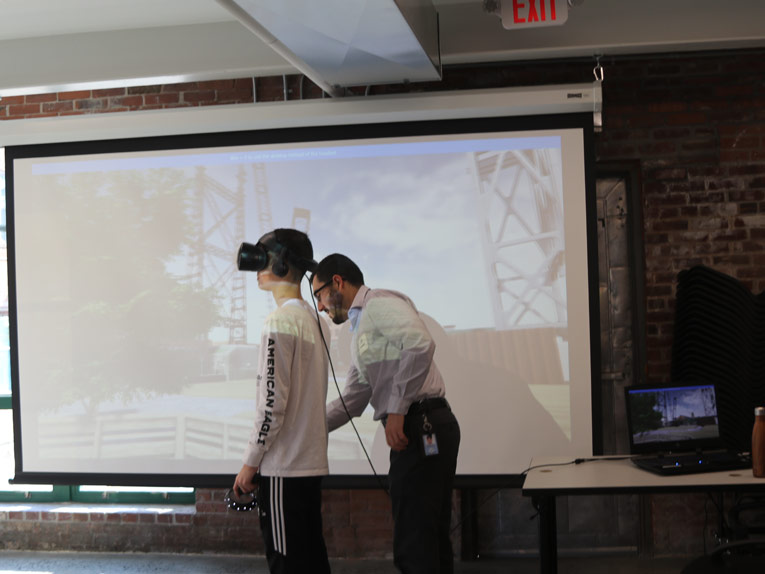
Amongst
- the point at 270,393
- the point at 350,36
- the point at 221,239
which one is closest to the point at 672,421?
the point at 270,393

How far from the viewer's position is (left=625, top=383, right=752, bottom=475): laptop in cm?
316

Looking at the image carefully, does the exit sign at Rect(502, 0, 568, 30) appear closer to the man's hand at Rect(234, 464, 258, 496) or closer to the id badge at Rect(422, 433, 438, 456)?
the id badge at Rect(422, 433, 438, 456)

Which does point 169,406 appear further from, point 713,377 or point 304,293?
point 713,377

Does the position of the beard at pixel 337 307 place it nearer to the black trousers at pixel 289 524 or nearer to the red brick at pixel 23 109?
the black trousers at pixel 289 524

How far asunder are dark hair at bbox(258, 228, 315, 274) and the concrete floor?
181cm

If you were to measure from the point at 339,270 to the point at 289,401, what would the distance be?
1.22 m

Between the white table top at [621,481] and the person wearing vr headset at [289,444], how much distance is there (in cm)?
78

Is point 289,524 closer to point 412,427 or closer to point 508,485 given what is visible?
point 412,427

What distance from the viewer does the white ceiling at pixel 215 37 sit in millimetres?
3684

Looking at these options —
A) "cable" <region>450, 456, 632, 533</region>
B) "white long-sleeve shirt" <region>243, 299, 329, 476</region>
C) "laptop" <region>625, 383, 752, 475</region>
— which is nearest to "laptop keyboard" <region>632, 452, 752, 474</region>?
"laptop" <region>625, 383, 752, 475</region>

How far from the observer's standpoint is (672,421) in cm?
318

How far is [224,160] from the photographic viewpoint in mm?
4184

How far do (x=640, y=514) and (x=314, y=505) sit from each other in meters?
2.24

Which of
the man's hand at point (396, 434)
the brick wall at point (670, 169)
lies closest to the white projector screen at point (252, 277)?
the brick wall at point (670, 169)
